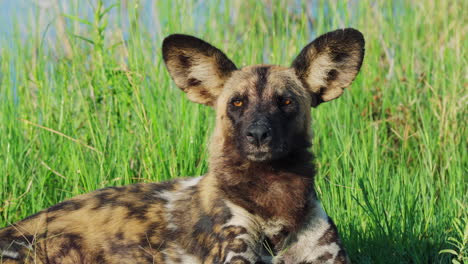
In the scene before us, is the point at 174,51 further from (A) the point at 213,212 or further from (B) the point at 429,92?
(B) the point at 429,92

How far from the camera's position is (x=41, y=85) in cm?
608

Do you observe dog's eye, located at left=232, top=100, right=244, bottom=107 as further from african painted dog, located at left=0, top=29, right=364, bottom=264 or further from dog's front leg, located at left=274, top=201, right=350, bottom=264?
dog's front leg, located at left=274, top=201, right=350, bottom=264

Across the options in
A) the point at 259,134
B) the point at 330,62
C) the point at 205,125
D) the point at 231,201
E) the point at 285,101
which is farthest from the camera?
the point at 205,125

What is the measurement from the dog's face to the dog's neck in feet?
0.25

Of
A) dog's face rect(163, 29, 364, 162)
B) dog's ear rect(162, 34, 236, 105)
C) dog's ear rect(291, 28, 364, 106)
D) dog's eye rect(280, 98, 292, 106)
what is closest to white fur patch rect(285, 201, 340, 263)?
dog's face rect(163, 29, 364, 162)

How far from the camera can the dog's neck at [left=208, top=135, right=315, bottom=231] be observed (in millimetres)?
4102

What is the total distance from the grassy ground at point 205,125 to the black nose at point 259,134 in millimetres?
943

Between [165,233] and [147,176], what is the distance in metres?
1.54

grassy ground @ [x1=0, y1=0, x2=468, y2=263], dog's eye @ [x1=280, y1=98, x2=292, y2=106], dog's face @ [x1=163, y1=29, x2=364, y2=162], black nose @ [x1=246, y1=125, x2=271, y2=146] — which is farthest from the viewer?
grassy ground @ [x1=0, y1=0, x2=468, y2=263]

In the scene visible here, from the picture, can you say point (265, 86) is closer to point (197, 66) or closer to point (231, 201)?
point (197, 66)

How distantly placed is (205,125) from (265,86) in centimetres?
176

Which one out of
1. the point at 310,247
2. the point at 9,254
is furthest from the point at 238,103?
the point at 9,254

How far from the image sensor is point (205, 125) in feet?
19.9

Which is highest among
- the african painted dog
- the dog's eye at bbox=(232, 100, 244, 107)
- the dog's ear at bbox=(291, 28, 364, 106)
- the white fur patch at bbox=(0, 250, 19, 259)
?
the dog's ear at bbox=(291, 28, 364, 106)
